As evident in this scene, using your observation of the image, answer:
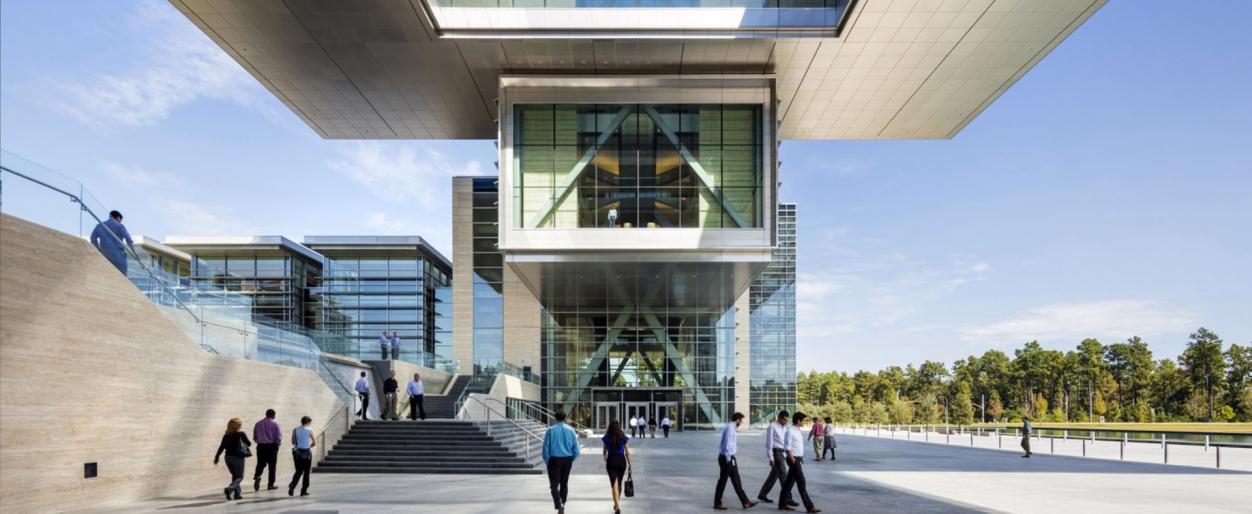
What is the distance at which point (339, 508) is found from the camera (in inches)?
498

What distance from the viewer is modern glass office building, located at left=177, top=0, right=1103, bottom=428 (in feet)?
81.9

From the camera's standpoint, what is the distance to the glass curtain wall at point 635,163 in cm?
2931

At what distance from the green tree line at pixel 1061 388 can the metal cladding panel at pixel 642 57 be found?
233 ft

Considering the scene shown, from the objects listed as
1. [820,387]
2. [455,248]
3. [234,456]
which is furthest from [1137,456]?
[820,387]

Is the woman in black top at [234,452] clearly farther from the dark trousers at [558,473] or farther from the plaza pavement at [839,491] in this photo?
the dark trousers at [558,473]

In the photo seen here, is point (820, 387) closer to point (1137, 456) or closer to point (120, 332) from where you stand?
point (1137, 456)

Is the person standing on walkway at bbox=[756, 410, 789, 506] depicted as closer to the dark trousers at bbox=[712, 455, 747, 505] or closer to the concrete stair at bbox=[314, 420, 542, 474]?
the dark trousers at bbox=[712, 455, 747, 505]

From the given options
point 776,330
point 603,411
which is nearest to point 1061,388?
point 776,330

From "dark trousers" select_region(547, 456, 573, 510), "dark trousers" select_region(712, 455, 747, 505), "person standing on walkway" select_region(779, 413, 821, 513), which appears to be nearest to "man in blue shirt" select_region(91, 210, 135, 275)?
"dark trousers" select_region(547, 456, 573, 510)

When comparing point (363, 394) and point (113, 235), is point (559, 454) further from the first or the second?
point (363, 394)

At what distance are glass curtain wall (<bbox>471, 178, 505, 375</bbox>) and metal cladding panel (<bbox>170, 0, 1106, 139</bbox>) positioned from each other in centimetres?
2023

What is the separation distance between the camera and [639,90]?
2925 cm

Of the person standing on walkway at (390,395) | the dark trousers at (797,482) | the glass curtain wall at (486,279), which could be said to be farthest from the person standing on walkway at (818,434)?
the glass curtain wall at (486,279)

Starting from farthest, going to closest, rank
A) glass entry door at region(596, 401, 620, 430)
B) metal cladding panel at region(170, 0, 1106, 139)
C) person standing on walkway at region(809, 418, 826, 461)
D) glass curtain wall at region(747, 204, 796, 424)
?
glass curtain wall at region(747, 204, 796, 424) < glass entry door at region(596, 401, 620, 430) < person standing on walkway at region(809, 418, 826, 461) < metal cladding panel at region(170, 0, 1106, 139)
